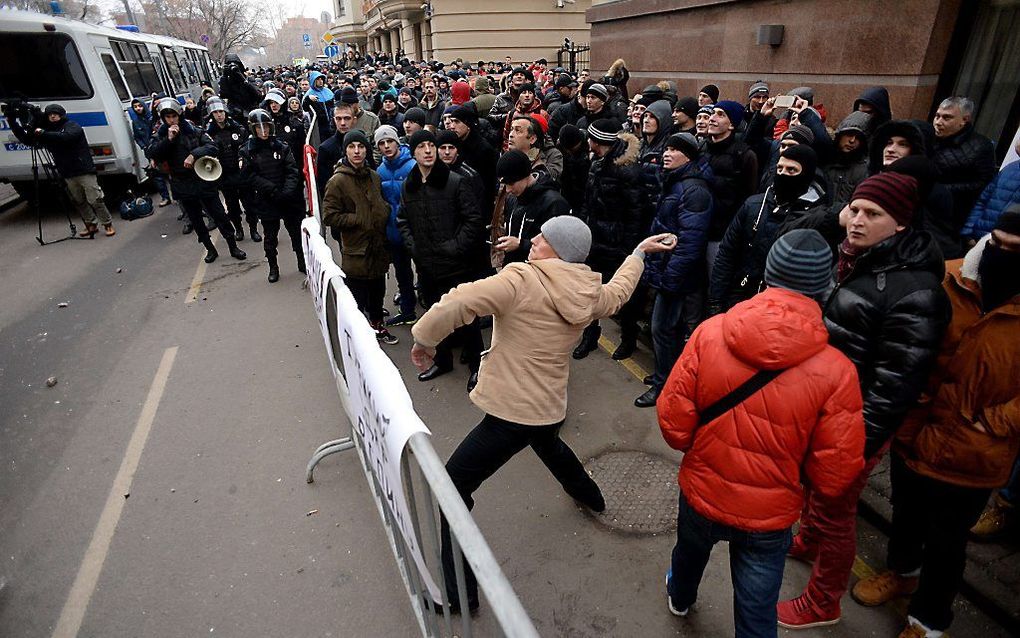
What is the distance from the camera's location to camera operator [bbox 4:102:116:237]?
8.10 metres

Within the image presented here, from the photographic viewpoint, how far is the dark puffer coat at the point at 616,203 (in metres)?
4.27

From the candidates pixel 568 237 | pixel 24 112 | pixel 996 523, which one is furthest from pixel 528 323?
pixel 24 112

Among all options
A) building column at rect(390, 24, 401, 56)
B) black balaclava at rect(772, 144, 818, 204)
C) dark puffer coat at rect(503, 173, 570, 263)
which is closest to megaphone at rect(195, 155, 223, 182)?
dark puffer coat at rect(503, 173, 570, 263)

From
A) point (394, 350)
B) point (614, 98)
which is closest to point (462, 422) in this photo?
point (394, 350)

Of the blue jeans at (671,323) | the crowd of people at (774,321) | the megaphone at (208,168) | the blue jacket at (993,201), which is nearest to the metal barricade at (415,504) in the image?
the crowd of people at (774,321)

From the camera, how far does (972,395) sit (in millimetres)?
2055

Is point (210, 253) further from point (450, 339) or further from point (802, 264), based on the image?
point (802, 264)

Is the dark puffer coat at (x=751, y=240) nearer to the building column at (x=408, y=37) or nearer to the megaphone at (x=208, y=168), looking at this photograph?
the megaphone at (x=208, y=168)

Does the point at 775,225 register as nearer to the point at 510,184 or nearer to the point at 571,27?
the point at 510,184

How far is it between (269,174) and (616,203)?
4319mm

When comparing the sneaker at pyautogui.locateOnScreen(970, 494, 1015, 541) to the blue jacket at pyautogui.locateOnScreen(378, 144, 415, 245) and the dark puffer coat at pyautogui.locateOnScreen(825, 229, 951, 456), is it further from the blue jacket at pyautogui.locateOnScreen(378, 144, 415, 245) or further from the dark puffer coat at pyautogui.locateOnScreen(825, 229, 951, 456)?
the blue jacket at pyautogui.locateOnScreen(378, 144, 415, 245)

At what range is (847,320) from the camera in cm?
212

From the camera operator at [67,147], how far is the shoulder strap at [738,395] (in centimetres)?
1010

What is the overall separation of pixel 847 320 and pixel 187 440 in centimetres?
431
